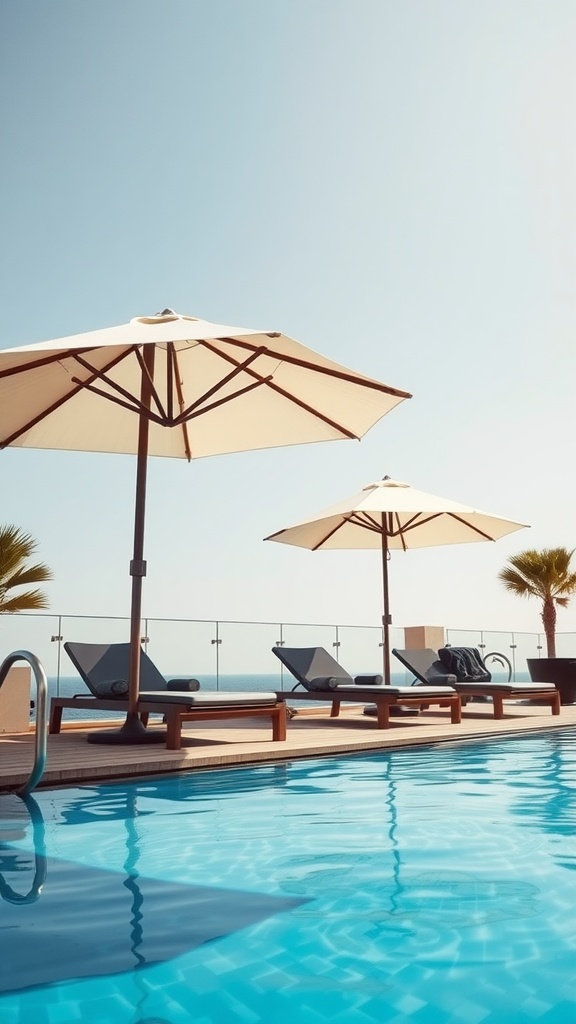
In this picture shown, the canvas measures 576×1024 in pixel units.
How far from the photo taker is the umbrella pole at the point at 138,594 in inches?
282

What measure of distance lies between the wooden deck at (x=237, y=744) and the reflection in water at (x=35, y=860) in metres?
0.33

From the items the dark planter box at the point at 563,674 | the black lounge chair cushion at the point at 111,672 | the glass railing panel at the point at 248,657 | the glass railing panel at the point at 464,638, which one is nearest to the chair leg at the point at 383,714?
the black lounge chair cushion at the point at 111,672

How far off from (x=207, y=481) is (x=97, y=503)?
6.11m

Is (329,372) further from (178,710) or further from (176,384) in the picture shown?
(178,710)

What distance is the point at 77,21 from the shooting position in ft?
42.6

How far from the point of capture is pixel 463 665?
12203mm

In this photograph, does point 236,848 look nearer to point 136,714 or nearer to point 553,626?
point 136,714

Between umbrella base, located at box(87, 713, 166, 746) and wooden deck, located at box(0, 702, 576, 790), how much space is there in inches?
4.1

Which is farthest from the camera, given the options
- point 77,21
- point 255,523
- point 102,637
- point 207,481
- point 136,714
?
point 255,523

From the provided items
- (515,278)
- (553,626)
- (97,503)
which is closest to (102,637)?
(515,278)

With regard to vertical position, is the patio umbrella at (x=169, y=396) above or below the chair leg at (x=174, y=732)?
above

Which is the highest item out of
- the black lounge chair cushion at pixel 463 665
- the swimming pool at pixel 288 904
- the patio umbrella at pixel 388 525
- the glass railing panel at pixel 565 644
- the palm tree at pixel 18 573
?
the patio umbrella at pixel 388 525

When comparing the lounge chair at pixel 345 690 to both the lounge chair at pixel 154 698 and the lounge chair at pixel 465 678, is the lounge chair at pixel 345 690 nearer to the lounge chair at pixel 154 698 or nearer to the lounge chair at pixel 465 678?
the lounge chair at pixel 465 678

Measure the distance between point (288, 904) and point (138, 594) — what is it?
429 cm
